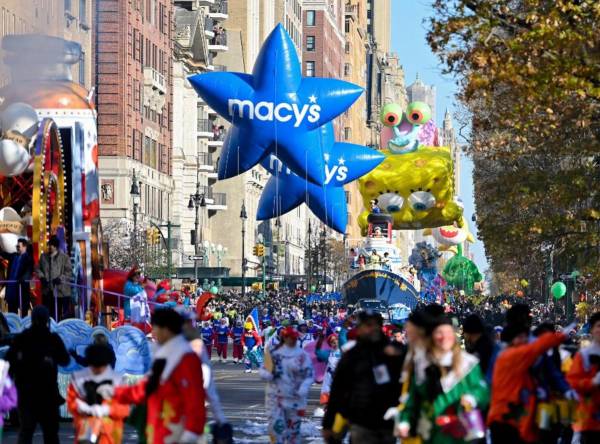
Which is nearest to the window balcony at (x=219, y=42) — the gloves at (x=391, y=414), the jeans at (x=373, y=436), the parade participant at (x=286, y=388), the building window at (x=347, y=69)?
the building window at (x=347, y=69)

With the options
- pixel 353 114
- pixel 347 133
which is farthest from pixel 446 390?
pixel 353 114

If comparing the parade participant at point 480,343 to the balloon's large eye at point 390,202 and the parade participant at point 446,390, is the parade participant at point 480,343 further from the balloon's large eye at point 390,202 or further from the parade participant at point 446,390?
the balloon's large eye at point 390,202

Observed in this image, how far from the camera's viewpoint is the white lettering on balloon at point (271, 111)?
33719 mm

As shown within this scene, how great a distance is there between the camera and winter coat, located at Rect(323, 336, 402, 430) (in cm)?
1392

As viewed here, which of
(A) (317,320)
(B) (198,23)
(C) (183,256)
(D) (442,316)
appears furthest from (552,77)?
(B) (198,23)

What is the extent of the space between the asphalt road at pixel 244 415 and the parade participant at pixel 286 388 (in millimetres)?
2864

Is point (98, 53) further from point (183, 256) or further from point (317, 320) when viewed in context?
point (317, 320)

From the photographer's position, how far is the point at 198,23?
106 metres

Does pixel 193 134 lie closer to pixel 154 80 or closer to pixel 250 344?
pixel 154 80

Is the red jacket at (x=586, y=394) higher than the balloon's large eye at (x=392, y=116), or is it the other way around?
the balloon's large eye at (x=392, y=116)

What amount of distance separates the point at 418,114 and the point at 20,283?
37.5m

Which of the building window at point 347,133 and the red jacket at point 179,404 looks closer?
the red jacket at point 179,404

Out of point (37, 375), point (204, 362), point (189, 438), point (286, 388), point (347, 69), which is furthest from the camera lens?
point (347, 69)

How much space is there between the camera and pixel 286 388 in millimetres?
18984
